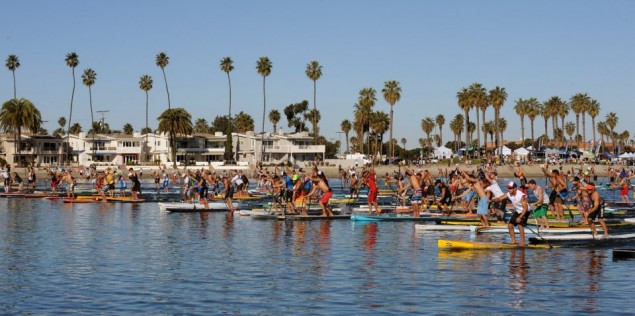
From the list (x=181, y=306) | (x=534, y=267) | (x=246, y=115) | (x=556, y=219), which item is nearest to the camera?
(x=181, y=306)

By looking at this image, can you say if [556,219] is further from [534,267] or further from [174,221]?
[174,221]

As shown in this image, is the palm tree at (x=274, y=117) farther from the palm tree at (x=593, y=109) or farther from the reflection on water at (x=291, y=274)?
the reflection on water at (x=291, y=274)

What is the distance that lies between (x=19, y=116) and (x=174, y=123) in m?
20.9

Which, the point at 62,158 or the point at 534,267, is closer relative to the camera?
the point at 534,267

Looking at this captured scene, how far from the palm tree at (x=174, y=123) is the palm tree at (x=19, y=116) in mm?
17079

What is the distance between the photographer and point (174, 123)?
12269cm

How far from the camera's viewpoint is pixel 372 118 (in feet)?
452

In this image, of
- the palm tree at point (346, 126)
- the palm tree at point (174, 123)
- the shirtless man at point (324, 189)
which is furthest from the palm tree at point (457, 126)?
the shirtless man at point (324, 189)

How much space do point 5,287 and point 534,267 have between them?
40.1 ft

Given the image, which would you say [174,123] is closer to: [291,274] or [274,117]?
[274,117]

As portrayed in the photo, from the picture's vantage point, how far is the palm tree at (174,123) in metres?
123

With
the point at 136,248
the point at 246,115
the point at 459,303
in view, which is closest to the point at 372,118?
the point at 246,115

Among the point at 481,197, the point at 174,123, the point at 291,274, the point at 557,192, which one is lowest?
the point at 291,274

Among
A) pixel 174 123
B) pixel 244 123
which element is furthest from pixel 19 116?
pixel 244 123
